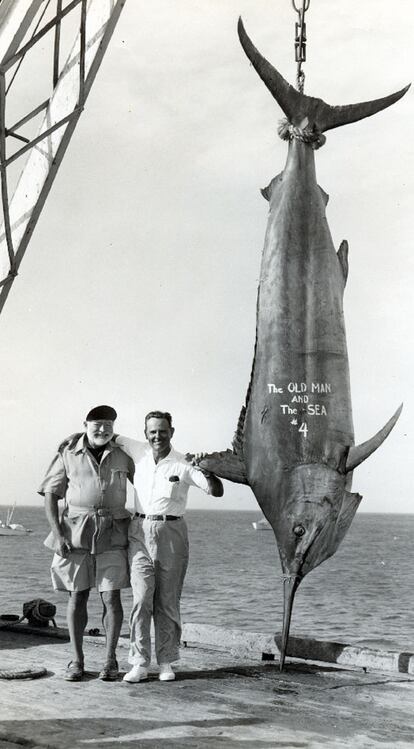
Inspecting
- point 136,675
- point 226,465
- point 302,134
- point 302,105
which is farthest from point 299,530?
point 302,105

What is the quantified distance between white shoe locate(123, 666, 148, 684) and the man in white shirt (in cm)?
5

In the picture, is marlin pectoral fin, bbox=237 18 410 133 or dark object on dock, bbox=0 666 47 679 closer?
dark object on dock, bbox=0 666 47 679

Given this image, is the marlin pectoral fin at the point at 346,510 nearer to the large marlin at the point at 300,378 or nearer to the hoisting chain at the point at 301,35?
the large marlin at the point at 300,378

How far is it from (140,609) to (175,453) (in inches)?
31.9

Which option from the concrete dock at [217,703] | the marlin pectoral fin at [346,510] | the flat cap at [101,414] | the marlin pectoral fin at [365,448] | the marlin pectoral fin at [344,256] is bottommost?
the concrete dock at [217,703]

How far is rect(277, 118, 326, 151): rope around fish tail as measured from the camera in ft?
15.8

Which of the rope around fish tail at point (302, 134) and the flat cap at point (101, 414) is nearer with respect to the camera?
the flat cap at point (101, 414)

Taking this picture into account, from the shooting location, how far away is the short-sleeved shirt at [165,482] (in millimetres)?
4574

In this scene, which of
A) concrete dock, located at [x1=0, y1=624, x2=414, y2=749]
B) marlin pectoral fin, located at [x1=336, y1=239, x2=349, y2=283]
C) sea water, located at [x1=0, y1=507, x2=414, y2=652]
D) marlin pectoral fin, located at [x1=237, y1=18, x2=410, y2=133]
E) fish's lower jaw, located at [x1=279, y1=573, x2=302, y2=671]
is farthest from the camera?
sea water, located at [x1=0, y1=507, x2=414, y2=652]

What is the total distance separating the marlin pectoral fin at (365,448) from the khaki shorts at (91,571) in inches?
50.0

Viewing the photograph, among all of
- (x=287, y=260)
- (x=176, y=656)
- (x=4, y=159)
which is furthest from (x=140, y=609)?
(x=4, y=159)

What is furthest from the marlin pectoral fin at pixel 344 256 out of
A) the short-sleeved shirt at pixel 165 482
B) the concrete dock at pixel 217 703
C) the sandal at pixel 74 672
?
the sandal at pixel 74 672

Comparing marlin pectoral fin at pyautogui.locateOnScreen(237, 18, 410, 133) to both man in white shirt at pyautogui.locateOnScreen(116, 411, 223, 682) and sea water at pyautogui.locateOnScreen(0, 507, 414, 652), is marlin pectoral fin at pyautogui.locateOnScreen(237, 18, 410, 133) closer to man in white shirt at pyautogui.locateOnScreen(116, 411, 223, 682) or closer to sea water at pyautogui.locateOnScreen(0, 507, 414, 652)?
man in white shirt at pyautogui.locateOnScreen(116, 411, 223, 682)

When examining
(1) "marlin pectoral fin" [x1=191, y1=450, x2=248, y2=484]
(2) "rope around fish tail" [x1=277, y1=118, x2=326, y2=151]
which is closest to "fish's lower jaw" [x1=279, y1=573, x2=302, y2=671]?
(1) "marlin pectoral fin" [x1=191, y1=450, x2=248, y2=484]
